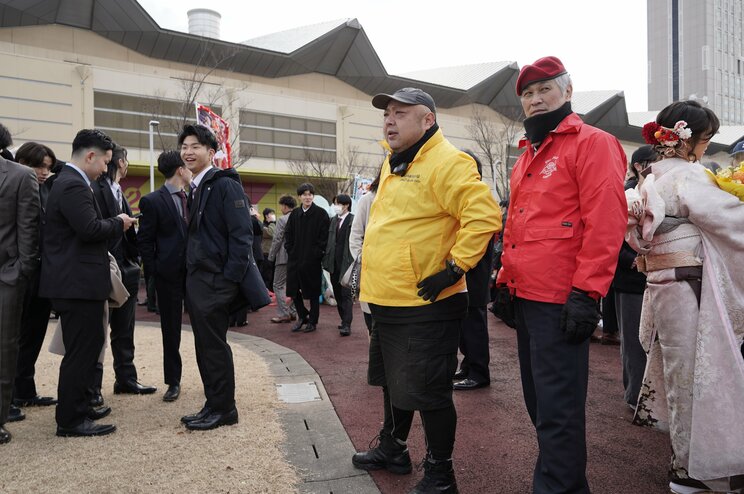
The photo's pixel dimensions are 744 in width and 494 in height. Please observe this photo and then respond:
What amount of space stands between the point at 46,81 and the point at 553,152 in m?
27.0

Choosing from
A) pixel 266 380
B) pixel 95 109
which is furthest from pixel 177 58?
pixel 266 380

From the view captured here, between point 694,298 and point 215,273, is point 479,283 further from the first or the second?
point 215,273

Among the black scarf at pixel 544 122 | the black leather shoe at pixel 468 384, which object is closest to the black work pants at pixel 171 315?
the black leather shoe at pixel 468 384

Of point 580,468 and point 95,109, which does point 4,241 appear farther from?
point 95,109

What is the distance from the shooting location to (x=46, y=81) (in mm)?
24141

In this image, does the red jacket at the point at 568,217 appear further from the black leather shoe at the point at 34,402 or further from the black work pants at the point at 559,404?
the black leather shoe at the point at 34,402

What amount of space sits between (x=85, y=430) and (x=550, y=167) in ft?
11.5

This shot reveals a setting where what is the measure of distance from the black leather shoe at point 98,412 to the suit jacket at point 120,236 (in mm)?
1297

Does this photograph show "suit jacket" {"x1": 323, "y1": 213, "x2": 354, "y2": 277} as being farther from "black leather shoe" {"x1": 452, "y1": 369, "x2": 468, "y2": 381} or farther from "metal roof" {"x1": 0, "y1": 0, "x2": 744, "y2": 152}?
"metal roof" {"x1": 0, "y1": 0, "x2": 744, "y2": 152}

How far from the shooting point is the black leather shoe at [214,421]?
3975 millimetres

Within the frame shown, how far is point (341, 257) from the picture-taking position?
26.7 ft

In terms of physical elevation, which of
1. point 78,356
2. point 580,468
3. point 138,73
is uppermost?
point 138,73

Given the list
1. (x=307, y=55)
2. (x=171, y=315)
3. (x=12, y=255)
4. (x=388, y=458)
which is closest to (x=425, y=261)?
(x=388, y=458)

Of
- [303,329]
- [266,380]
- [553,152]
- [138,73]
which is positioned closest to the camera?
[553,152]
